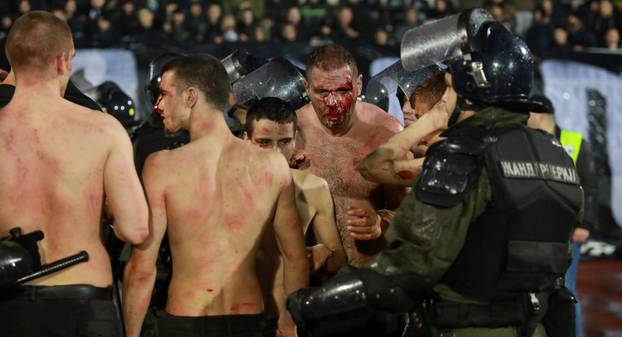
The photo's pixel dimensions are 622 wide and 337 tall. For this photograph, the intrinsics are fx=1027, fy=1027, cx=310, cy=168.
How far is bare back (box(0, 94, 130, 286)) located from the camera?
168 inches

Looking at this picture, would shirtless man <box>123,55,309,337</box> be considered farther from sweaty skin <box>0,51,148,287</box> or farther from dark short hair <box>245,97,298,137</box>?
dark short hair <box>245,97,298,137</box>

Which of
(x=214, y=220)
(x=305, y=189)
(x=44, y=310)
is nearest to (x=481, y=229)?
(x=214, y=220)

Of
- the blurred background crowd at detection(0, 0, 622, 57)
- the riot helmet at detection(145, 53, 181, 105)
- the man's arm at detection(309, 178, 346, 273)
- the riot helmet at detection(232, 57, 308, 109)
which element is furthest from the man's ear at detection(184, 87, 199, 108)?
the blurred background crowd at detection(0, 0, 622, 57)

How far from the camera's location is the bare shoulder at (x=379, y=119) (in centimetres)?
591

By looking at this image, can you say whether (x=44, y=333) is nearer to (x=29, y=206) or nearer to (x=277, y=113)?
(x=29, y=206)

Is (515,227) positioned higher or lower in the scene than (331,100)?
lower

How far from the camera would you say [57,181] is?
4270 millimetres

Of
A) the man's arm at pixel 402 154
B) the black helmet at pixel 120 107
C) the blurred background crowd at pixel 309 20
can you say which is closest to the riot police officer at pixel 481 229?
the man's arm at pixel 402 154

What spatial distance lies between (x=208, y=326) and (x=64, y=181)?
86 centimetres

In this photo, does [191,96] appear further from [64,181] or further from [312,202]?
[312,202]

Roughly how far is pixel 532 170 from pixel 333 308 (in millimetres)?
918

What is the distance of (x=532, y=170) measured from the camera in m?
3.90

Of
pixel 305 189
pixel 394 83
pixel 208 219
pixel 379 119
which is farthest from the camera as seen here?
pixel 394 83

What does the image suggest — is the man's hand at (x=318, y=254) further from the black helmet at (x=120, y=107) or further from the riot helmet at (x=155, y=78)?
the black helmet at (x=120, y=107)
